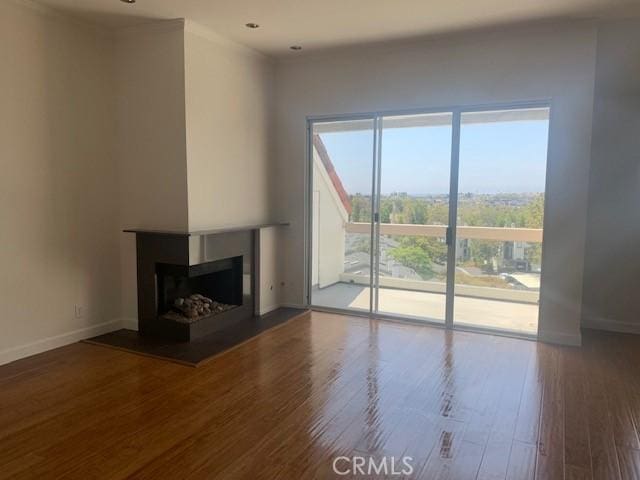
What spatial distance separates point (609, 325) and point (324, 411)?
3472 mm

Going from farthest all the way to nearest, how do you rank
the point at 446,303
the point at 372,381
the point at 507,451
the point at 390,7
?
the point at 446,303
the point at 390,7
the point at 372,381
the point at 507,451

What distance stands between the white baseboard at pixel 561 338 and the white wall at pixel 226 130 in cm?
320

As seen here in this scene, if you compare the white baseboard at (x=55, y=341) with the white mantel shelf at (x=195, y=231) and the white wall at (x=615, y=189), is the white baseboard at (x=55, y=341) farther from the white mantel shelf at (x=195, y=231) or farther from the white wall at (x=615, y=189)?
the white wall at (x=615, y=189)

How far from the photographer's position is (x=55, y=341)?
Answer: 4047 mm

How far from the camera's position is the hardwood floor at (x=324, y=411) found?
238 centimetres

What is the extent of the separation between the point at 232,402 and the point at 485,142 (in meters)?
3.38

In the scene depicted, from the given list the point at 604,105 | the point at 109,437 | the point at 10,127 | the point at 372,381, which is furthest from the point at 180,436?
the point at 604,105

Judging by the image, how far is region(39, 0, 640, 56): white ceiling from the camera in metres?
3.68

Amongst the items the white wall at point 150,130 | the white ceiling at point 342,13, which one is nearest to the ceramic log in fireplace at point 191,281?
the white wall at point 150,130

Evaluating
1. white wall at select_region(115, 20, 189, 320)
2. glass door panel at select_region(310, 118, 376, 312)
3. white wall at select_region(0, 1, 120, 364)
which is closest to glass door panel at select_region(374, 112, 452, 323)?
glass door panel at select_region(310, 118, 376, 312)

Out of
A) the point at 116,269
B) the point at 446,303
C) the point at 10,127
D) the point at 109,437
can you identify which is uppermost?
the point at 10,127

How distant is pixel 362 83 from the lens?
495 cm

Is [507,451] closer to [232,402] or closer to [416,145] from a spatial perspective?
[232,402]

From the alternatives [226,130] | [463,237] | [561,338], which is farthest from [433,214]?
[226,130]
